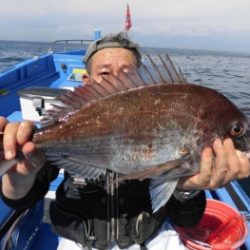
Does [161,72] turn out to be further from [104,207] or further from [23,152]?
[104,207]

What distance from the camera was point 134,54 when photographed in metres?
3.09

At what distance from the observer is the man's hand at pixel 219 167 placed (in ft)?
6.88

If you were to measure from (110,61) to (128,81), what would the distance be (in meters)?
0.94

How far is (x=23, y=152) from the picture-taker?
2.09 meters

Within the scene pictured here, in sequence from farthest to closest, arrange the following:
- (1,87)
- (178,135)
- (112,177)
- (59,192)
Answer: (1,87) → (59,192) → (112,177) → (178,135)

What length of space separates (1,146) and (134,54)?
1510 millimetres

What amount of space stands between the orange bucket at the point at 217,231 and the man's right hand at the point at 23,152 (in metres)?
1.65

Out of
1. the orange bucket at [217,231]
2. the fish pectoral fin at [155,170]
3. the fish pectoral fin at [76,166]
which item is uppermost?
the fish pectoral fin at [155,170]

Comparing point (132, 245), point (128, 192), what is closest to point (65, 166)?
point (128, 192)

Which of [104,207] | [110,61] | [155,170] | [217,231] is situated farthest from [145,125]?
[217,231]

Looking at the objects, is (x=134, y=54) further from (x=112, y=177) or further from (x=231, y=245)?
(x=231, y=245)

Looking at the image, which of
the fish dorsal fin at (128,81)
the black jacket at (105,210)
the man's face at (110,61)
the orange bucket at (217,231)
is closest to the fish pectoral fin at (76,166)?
the fish dorsal fin at (128,81)

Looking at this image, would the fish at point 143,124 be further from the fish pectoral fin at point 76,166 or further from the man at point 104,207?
the man at point 104,207

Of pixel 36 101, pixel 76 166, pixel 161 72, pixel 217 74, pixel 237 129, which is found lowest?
pixel 217 74
